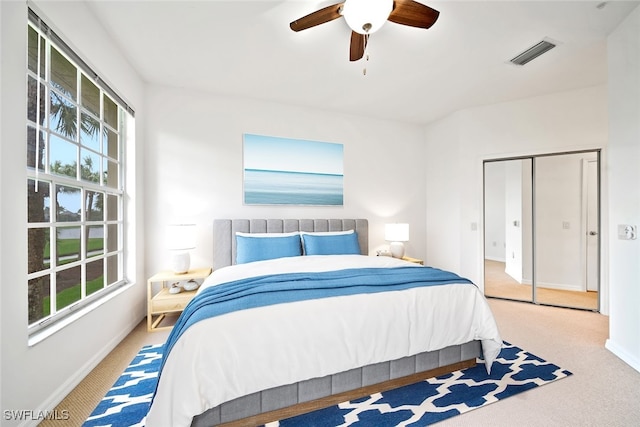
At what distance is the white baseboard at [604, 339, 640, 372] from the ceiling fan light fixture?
3.24 metres

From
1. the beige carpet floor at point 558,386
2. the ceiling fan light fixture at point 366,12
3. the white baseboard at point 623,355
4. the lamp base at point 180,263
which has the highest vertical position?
the ceiling fan light fixture at point 366,12

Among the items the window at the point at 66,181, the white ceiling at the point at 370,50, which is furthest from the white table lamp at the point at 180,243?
the white ceiling at the point at 370,50

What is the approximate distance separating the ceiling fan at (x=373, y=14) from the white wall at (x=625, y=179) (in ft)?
5.95

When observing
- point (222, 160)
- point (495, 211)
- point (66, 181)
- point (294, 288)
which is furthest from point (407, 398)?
point (495, 211)

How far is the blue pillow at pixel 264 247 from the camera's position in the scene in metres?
3.01

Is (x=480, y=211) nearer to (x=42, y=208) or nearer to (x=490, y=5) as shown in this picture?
(x=490, y=5)

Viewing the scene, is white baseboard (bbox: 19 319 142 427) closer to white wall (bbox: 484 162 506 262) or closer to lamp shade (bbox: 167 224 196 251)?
lamp shade (bbox: 167 224 196 251)

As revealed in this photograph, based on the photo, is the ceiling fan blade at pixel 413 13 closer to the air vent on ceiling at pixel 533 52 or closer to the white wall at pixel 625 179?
the air vent on ceiling at pixel 533 52

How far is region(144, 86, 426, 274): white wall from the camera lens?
10.6 feet

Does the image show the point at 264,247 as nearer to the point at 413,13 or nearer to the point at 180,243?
the point at 180,243

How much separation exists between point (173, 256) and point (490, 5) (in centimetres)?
375

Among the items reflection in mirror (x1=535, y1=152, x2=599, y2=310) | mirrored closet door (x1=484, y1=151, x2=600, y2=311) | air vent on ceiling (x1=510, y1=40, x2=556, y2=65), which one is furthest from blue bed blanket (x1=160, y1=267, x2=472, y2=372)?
reflection in mirror (x1=535, y1=152, x2=599, y2=310)

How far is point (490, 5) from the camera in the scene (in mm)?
1975

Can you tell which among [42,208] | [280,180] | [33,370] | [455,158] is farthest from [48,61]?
[455,158]
